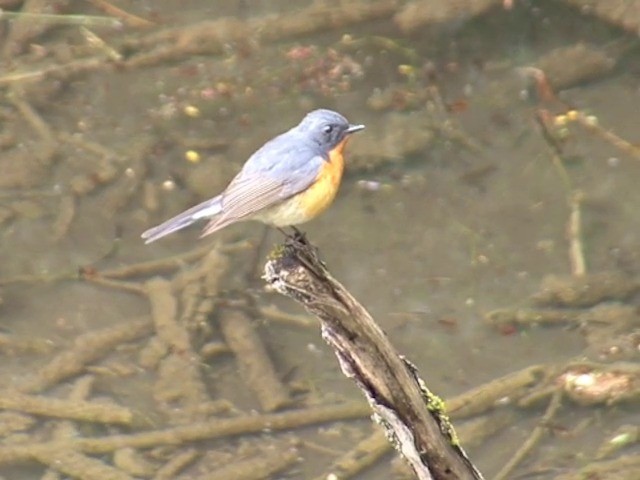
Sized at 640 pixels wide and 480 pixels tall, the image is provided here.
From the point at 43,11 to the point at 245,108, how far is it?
6.48 feet

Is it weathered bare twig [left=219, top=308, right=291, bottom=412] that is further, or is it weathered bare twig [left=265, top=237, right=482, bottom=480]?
weathered bare twig [left=219, top=308, right=291, bottom=412]

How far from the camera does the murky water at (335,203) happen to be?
6.20 metres

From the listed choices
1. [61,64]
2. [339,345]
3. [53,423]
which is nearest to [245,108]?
[61,64]

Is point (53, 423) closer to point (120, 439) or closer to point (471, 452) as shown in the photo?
point (120, 439)

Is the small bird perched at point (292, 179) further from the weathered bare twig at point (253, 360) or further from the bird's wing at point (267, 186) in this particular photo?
the weathered bare twig at point (253, 360)

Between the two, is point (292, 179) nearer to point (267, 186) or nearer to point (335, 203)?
point (267, 186)

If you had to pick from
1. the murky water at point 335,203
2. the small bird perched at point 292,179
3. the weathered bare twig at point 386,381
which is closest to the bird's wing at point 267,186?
the small bird perched at point 292,179

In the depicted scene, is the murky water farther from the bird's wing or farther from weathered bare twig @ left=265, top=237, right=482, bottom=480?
weathered bare twig @ left=265, top=237, right=482, bottom=480

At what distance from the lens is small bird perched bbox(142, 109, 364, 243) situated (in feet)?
13.6

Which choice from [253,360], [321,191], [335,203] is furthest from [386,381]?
[335,203]

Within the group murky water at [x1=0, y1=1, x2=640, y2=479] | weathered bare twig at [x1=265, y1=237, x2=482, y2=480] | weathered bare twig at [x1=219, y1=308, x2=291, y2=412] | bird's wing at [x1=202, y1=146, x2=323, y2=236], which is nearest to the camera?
weathered bare twig at [x1=265, y1=237, x2=482, y2=480]

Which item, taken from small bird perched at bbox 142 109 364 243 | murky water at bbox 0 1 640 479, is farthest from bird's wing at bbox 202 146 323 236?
murky water at bbox 0 1 640 479

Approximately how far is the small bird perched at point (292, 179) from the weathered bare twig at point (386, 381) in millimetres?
793

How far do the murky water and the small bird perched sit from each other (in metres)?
1.99
